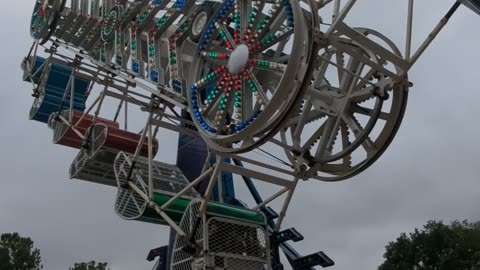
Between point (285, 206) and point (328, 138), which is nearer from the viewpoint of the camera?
point (328, 138)

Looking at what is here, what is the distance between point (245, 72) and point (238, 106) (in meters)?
0.49

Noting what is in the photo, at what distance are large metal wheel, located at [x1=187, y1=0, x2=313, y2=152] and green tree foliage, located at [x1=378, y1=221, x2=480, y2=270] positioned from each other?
89.8 ft

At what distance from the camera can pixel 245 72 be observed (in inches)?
375

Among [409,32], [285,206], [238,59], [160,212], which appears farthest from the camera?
[285,206]

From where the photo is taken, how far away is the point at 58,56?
58.2ft

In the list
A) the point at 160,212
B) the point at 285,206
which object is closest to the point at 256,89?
the point at 285,206

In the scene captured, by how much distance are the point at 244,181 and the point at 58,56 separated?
6398mm

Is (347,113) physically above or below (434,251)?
below

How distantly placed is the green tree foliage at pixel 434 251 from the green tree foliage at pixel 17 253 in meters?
18.8

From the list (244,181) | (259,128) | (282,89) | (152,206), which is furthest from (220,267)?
(244,181)

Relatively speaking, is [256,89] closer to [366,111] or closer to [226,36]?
[226,36]

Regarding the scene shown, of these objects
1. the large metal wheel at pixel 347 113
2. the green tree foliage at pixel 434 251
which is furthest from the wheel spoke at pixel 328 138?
the green tree foliage at pixel 434 251

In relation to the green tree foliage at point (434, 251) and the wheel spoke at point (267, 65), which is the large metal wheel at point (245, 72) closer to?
the wheel spoke at point (267, 65)

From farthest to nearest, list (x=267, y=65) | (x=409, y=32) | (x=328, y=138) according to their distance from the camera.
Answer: (x=328, y=138), (x=267, y=65), (x=409, y=32)
